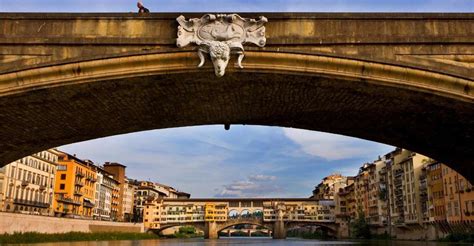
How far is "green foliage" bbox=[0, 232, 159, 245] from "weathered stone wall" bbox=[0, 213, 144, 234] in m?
0.52

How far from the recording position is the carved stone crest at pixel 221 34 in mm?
12445

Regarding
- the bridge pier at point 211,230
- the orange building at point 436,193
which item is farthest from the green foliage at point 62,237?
the orange building at point 436,193

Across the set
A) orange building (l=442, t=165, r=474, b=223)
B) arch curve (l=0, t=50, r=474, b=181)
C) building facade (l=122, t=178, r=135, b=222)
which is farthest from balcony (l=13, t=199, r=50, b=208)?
orange building (l=442, t=165, r=474, b=223)

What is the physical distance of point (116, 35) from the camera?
13.0 meters

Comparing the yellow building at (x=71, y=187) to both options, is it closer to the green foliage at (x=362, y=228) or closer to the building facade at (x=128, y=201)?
the building facade at (x=128, y=201)

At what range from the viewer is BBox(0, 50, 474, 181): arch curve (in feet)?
41.0

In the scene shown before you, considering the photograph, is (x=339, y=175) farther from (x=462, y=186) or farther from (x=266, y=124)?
(x=266, y=124)

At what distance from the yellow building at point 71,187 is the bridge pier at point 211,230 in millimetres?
37295

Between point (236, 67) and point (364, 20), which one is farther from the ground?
point (364, 20)

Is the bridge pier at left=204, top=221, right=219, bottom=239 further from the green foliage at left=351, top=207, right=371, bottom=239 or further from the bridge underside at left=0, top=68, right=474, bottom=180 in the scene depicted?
the bridge underside at left=0, top=68, right=474, bottom=180

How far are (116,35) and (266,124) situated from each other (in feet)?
25.5

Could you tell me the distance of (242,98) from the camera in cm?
1512

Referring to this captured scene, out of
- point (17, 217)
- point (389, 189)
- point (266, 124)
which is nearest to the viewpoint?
point (266, 124)

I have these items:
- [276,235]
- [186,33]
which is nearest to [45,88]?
[186,33]
